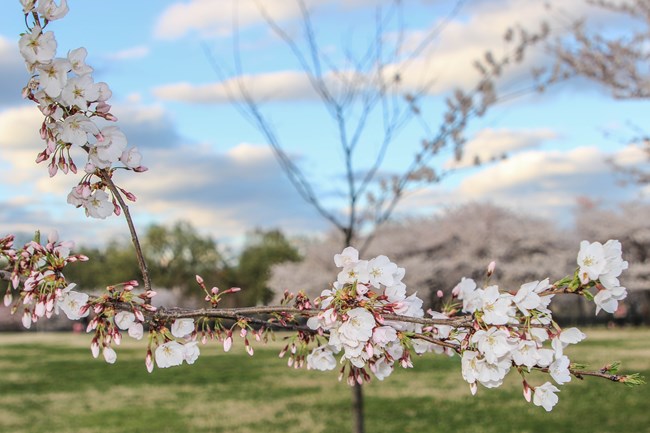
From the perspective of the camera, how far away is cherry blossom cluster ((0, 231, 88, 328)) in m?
2.06

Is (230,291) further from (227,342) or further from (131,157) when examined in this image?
(131,157)

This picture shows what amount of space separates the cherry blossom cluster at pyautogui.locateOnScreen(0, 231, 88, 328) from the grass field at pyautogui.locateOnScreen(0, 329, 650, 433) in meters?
8.13

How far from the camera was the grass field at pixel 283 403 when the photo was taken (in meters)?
10.3

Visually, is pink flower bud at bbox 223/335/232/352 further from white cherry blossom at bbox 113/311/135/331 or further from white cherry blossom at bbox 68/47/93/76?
white cherry blossom at bbox 68/47/93/76

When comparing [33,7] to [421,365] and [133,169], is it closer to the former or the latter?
[133,169]

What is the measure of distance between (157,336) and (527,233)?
114 ft

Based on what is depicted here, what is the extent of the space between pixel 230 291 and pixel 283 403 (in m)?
10.6

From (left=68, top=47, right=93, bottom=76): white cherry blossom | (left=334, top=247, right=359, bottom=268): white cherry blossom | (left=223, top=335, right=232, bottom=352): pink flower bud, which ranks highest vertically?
(left=68, top=47, right=93, bottom=76): white cherry blossom

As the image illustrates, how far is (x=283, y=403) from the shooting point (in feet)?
40.3

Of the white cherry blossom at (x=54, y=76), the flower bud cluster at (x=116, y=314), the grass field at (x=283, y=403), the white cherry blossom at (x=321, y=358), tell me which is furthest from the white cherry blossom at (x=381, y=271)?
the grass field at (x=283, y=403)

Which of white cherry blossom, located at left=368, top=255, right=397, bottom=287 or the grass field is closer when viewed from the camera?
white cherry blossom, located at left=368, top=255, right=397, bottom=287

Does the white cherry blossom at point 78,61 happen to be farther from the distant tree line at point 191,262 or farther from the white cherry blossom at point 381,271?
the distant tree line at point 191,262

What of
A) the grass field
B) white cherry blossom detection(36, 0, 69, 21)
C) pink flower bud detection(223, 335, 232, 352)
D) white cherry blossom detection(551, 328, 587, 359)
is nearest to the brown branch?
pink flower bud detection(223, 335, 232, 352)

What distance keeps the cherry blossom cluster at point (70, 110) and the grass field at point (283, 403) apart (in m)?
8.22
